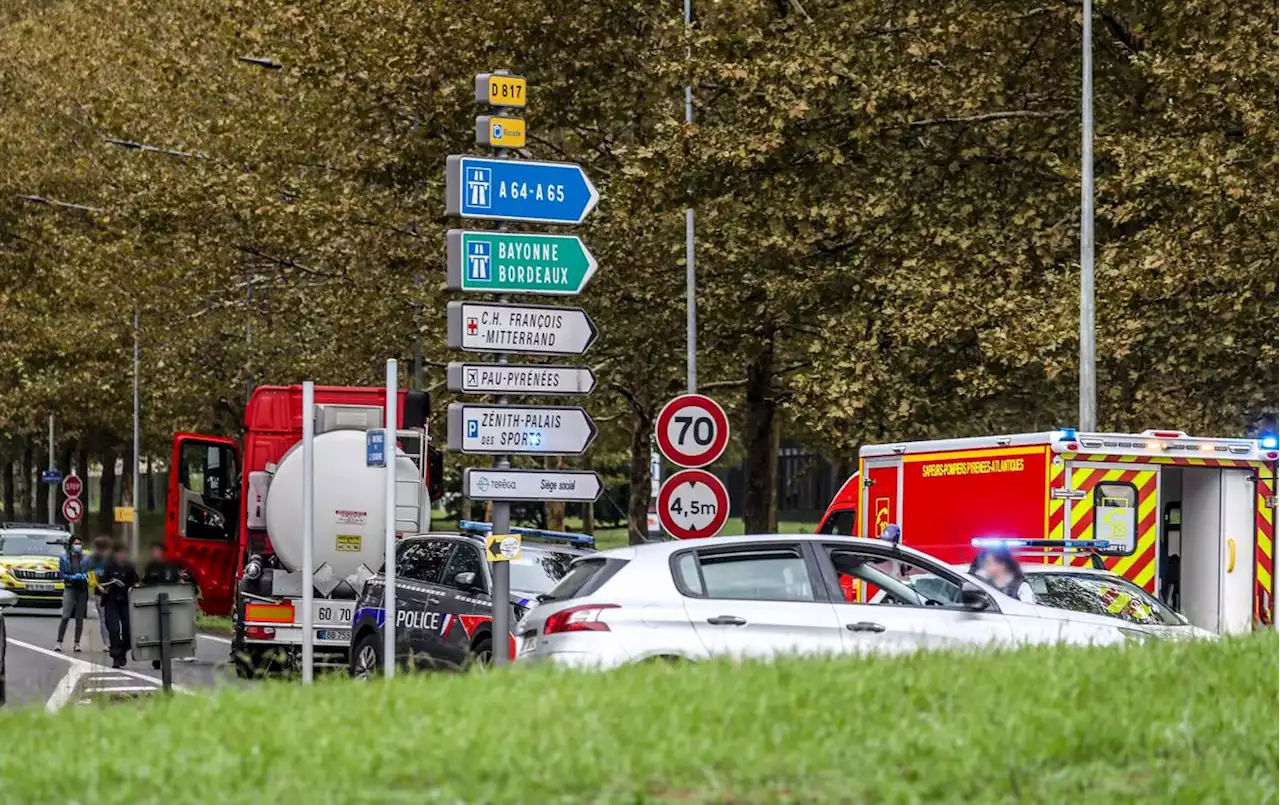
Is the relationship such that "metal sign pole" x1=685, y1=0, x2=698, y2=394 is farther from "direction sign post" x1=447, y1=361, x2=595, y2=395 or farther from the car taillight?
the car taillight

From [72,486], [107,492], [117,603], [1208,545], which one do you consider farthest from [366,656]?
[107,492]

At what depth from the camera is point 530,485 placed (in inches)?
576

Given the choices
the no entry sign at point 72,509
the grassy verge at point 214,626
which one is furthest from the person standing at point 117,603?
the no entry sign at point 72,509

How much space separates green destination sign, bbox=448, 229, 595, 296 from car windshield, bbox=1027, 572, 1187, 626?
4.08 meters

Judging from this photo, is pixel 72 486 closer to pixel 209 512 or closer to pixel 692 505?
pixel 209 512

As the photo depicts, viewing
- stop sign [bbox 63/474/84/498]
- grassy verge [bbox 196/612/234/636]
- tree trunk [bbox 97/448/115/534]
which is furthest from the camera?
tree trunk [bbox 97/448/115/534]

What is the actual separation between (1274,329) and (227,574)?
1290 centimetres

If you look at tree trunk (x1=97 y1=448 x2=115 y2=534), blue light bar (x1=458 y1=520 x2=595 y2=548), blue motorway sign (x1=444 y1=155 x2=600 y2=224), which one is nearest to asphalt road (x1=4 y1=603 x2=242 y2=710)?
blue light bar (x1=458 y1=520 x2=595 y2=548)

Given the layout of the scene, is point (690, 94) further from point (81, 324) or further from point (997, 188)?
point (81, 324)

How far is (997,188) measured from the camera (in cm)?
2666

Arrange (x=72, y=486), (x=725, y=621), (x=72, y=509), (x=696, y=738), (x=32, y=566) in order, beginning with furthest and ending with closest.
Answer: (x=72, y=486) → (x=72, y=509) → (x=32, y=566) → (x=725, y=621) → (x=696, y=738)

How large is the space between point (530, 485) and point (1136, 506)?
6.54 m

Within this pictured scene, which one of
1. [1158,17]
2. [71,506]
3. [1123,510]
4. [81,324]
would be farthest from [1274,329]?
[71,506]

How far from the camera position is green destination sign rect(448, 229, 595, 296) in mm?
14555
